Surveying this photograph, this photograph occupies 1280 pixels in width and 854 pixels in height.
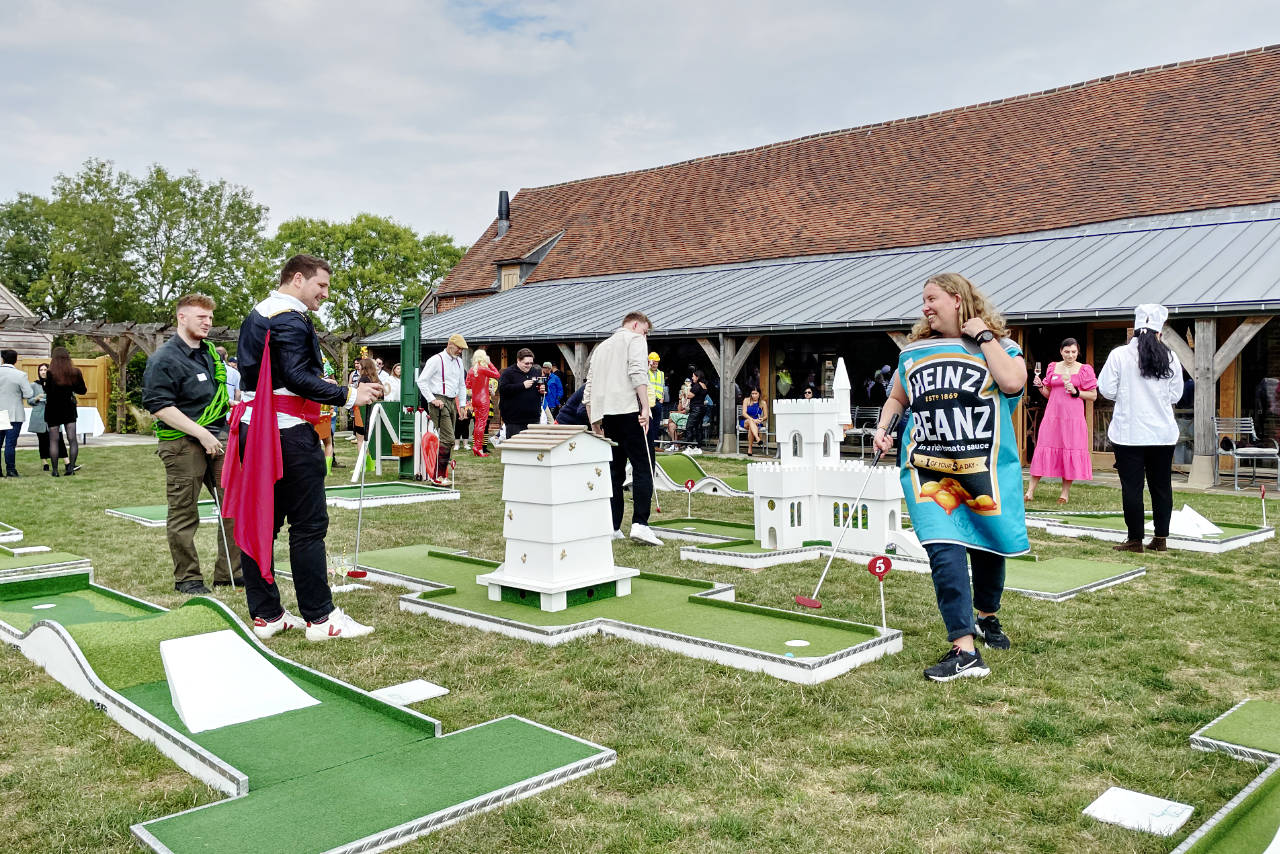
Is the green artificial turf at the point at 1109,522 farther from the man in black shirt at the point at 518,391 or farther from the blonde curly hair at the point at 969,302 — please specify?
the man in black shirt at the point at 518,391

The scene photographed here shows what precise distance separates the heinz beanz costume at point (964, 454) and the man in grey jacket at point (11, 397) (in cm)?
1302

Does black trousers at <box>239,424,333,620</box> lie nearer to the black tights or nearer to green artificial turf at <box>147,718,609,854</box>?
green artificial turf at <box>147,718,609,854</box>

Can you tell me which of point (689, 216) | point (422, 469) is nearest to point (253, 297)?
point (689, 216)

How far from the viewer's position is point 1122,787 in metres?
3.09

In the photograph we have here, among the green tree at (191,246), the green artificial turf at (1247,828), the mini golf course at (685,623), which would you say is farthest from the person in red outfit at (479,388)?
the green tree at (191,246)

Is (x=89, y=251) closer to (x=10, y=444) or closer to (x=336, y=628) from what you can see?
(x=10, y=444)

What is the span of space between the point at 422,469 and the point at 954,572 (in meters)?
9.21

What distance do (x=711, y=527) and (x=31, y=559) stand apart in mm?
5034

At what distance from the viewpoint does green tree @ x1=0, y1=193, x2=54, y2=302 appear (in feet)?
180

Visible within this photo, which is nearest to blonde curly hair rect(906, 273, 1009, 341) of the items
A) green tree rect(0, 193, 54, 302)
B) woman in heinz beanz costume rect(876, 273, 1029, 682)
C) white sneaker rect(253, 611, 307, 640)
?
woman in heinz beanz costume rect(876, 273, 1029, 682)

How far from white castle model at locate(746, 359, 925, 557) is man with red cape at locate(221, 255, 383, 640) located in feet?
11.1

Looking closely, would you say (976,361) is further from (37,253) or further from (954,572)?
(37,253)

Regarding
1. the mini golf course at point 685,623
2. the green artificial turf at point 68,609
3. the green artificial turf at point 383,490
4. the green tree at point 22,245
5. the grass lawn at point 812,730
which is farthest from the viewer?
the green tree at point 22,245

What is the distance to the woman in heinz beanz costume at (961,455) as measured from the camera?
13.6 feet
